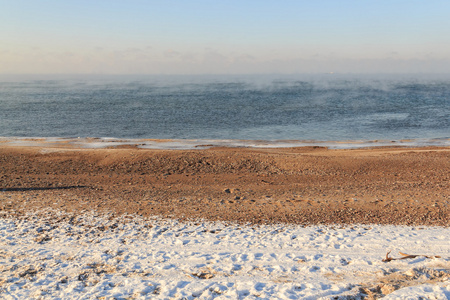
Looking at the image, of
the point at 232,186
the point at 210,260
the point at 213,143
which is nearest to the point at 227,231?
the point at 210,260

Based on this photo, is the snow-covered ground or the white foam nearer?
the snow-covered ground

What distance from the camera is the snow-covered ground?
520 centimetres

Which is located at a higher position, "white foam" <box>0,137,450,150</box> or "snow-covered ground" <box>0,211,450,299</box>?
"snow-covered ground" <box>0,211,450,299</box>

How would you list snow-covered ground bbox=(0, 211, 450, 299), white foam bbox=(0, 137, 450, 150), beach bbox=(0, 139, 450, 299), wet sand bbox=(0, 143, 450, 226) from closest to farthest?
snow-covered ground bbox=(0, 211, 450, 299)
beach bbox=(0, 139, 450, 299)
wet sand bbox=(0, 143, 450, 226)
white foam bbox=(0, 137, 450, 150)

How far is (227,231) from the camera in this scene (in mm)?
7344

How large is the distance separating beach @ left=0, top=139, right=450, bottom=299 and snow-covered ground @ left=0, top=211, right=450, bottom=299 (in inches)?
0.9

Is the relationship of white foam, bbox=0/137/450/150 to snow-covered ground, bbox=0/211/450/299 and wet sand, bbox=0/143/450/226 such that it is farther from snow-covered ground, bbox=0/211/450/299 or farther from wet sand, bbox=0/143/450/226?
snow-covered ground, bbox=0/211/450/299

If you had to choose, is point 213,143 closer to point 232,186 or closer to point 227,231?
point 232,186

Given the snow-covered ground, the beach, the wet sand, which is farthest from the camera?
the wet sand

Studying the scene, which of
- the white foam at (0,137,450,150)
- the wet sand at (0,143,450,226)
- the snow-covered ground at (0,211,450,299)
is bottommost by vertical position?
the white foam at (0,137,450,150)

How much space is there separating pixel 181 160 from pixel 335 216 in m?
6.53

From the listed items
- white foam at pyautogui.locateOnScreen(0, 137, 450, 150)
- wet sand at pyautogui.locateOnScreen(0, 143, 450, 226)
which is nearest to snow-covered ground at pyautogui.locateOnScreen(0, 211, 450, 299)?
wet sand at pyautogui.locateOnScreen(0, 143, 450, 226)

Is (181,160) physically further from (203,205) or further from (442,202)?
(442,202)

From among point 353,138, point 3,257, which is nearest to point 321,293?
point 3,257
